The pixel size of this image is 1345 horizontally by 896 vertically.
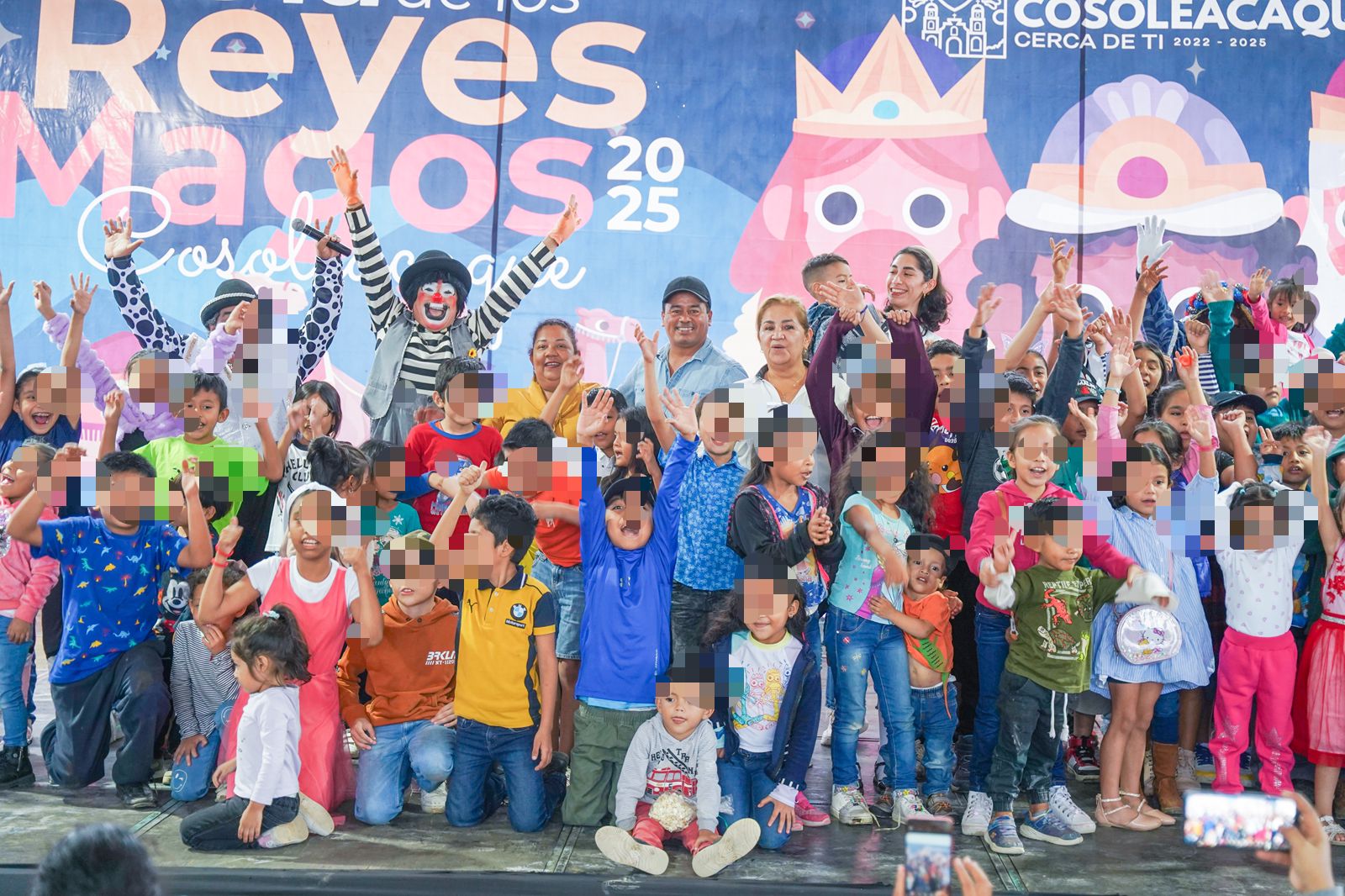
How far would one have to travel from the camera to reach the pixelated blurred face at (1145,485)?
4.09 meters

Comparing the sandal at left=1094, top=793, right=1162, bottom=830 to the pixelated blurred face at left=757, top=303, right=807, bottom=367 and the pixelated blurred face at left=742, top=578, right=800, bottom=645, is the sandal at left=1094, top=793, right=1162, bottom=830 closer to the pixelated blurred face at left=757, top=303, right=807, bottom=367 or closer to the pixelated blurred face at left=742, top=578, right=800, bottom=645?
the pixelated blurred face at left=742, top=578, right=800, bottom=645

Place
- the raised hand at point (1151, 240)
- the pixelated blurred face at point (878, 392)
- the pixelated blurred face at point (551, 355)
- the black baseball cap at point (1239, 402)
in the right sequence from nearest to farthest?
the pixelated blurred face at point (878, 392)
the black baseball cap at point (1239, 402)
the pixelated blurred face at point (551, 355)
the raised hand at point (1151, 240)

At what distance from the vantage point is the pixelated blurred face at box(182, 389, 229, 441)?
461 cm

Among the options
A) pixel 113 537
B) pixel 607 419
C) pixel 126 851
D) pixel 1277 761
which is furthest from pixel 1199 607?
pixel 113 537

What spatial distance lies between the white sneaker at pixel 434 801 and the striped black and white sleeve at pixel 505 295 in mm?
2198

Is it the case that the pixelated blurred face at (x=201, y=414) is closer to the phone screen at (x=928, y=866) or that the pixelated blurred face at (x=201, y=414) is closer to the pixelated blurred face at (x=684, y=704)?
the pixelated blurred face at (x=684, y=704)

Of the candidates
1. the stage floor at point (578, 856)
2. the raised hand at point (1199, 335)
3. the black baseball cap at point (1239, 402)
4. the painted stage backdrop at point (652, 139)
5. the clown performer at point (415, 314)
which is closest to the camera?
the stage floor at point (578, 856)

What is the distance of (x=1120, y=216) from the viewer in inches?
249

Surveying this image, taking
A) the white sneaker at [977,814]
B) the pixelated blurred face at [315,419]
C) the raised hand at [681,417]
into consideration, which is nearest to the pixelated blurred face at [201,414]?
the pixelated blurred face at [315,419]

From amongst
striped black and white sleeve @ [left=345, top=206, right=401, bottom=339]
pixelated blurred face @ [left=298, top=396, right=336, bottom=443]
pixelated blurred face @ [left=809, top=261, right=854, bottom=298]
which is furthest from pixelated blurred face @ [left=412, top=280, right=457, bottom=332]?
pixelated blurred face @ [left=809, top=261, right=854, bottom=298]

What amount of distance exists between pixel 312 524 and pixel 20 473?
1.18 m

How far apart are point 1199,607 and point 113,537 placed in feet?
12.5

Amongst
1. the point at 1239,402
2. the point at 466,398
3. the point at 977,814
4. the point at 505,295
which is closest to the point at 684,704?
the point at 977,814

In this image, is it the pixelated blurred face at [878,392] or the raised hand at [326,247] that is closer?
the pixelated blurred face at [878,392]
